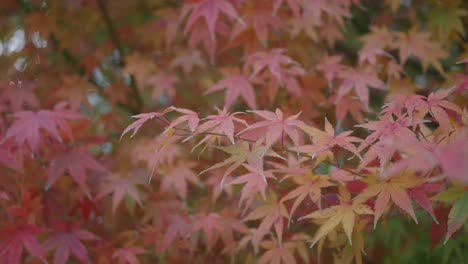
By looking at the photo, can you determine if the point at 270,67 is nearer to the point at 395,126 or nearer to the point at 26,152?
the point at 395,126

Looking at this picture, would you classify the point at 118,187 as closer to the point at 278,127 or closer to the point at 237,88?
the point at 237,88

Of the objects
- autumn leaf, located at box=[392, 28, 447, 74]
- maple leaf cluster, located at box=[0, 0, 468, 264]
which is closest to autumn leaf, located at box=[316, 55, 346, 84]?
maple leaf cluster, located at box=[0, 0, 468, 264]

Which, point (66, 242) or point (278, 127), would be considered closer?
point (278, 127)

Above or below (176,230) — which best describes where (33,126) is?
above

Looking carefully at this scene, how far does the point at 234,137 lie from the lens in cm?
134

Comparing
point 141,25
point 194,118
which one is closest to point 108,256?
point 194,118

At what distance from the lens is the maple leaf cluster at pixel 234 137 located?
129cm

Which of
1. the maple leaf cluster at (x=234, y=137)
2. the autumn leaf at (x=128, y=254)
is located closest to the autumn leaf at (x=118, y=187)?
the maple leaf cluster at (x=234, y=137)

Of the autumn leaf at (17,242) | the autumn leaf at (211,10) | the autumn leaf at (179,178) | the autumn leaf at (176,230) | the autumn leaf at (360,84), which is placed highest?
the autumn leaf at (211,10)

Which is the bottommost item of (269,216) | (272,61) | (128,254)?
(128,254)

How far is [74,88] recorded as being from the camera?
7.59 ft

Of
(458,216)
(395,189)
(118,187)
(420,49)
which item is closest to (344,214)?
(395,189)

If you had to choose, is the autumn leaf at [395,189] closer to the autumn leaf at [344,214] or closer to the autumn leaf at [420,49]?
the autumn leaf at [344,214]

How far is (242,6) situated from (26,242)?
109 cm
